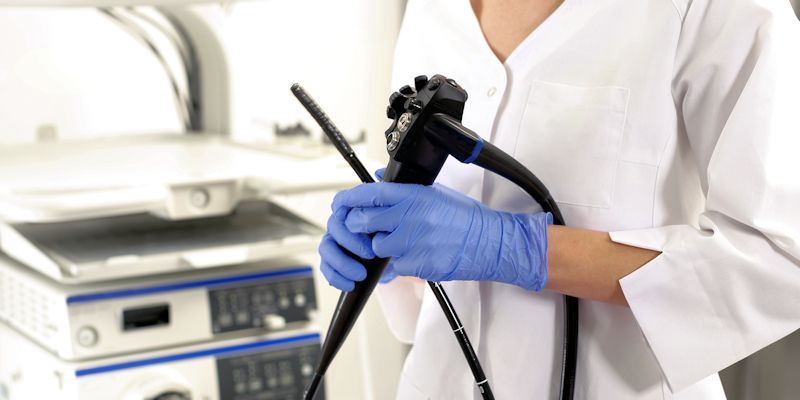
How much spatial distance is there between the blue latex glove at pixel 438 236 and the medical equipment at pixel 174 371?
0.58 m

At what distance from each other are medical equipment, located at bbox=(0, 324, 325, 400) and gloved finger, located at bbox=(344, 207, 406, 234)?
621 mm

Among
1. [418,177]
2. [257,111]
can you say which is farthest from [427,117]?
[257,111]

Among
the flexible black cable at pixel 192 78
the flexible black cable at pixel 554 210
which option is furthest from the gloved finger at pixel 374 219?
the flexible black cable at pixel 192 78

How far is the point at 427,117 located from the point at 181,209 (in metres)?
0.71

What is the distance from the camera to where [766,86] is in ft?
2.98

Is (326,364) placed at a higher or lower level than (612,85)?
lower

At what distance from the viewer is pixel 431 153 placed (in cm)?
92

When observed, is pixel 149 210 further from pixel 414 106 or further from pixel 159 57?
pixel 159 57

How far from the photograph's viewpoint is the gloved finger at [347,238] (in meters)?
1.00

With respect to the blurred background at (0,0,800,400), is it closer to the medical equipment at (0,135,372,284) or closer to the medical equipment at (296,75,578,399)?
the medical equipment at (0,135,372,284)

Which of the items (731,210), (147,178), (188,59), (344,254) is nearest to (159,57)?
(188,59)

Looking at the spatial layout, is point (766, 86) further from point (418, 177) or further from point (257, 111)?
point (257, 111)

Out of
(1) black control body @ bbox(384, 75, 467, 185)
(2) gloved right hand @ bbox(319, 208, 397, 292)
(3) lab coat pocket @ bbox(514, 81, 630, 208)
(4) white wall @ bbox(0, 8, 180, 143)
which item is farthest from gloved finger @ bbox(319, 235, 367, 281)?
(4) white wall @ bbox(0, 8, 180, 143)

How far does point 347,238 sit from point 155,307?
598mm
